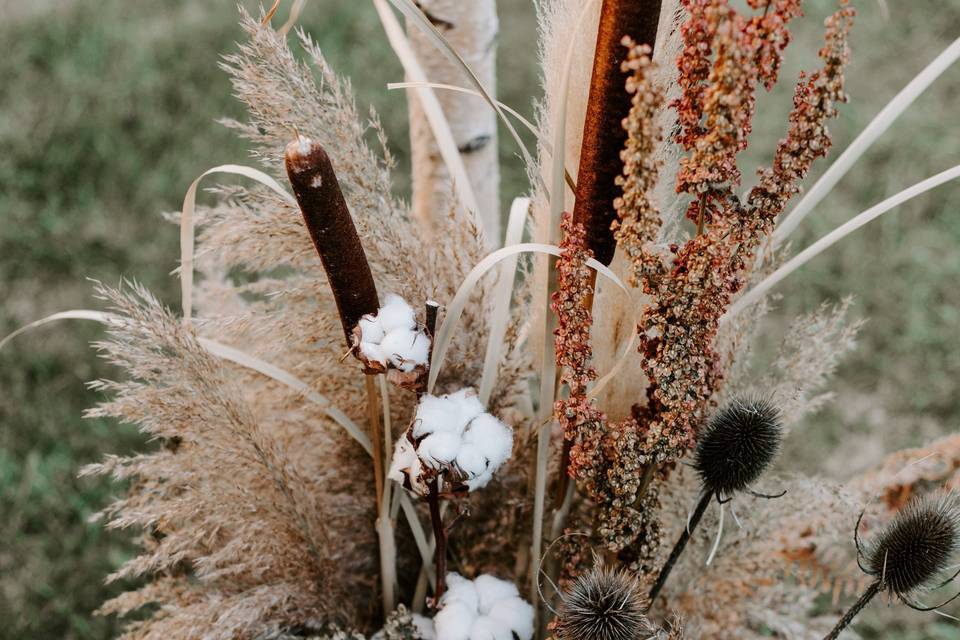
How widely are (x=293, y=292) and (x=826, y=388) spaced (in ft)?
4.57

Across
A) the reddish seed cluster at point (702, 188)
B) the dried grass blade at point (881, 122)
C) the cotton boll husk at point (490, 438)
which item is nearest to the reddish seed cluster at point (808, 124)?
the reddish seed cluster at point (702, 188)

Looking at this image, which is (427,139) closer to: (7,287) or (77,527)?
(77,527)

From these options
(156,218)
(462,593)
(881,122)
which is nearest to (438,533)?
(462,593)

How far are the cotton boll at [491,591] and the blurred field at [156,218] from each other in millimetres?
859

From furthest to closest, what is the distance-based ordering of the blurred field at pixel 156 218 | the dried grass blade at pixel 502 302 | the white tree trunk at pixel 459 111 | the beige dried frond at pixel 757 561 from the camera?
the blurred field at pixel 156 218 < the white tree trunk at pixel 459 111 < the beige dried frond at pixel 757 561 < the dried grass blade at pixel 502 302

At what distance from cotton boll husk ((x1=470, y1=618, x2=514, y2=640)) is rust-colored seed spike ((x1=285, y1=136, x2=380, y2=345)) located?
27 cm

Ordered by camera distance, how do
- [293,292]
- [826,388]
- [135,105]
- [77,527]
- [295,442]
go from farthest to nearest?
[135,105], [826,388], [77,527], [295,442], [293,292]

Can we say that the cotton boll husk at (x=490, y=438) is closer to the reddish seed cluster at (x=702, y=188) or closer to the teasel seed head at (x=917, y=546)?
the reddish seed cluster at (x=702, y=188)

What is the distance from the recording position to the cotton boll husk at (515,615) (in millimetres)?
735

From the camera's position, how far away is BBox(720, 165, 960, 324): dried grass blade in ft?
2.13

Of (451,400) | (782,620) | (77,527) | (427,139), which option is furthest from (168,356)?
(77,527)

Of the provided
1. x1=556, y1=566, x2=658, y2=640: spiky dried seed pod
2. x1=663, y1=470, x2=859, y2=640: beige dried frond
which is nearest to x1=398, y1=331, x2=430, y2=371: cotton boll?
x1=556, y1=566, x2=658, y2=640: spiky dried seed pod

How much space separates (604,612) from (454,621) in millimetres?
150

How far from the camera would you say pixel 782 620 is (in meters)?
0.92
